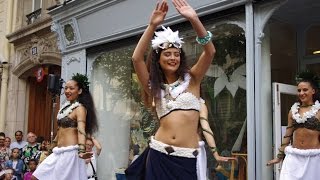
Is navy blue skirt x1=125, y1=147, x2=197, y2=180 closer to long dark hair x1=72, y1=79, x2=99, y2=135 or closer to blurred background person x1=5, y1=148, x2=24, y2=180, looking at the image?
long dark hair x1=72, y1=79, x2=99, y2=135

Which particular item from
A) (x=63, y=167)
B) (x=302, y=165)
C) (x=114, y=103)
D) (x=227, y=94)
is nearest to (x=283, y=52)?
(x=227, y=94)

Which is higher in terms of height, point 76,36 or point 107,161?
point 76,36

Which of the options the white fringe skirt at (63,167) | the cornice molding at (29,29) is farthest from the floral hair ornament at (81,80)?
the cornice molding at (29,29)

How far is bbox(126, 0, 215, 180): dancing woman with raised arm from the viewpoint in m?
3.36

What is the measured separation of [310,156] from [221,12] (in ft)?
9.03

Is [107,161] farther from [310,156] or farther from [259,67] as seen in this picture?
[310,156]

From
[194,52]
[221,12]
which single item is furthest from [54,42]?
[221,12]

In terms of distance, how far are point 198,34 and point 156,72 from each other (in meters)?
0.48

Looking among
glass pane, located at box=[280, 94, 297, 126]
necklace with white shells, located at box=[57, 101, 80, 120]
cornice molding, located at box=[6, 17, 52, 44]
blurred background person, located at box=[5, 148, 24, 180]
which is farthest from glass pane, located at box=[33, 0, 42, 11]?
glass pane, located at box=[280, 94, 297, 126]

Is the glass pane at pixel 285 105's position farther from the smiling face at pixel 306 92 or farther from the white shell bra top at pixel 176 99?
the white shell bra top at pixel 176 99

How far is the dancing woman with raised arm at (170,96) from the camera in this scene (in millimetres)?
3357

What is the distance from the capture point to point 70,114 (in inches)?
247

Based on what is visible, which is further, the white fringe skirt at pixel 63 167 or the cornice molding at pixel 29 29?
the cornice molding at pixel 29 29

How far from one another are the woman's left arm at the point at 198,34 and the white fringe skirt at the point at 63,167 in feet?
10.4
